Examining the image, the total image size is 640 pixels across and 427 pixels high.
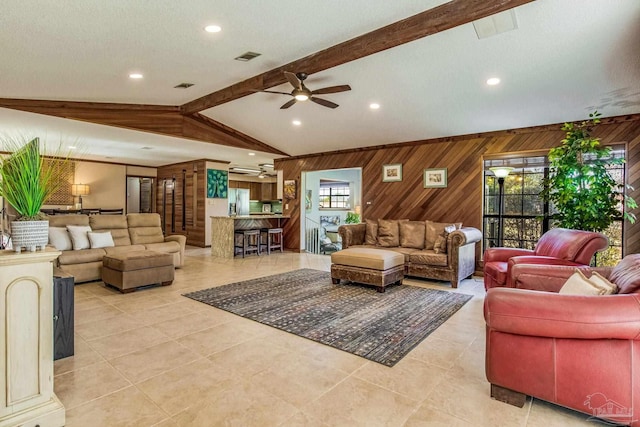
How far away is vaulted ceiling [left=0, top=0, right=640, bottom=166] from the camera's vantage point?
289cm

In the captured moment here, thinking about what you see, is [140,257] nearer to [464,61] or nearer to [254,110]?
[254,110]

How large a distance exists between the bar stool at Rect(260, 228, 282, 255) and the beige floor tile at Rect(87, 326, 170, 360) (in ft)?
16.6

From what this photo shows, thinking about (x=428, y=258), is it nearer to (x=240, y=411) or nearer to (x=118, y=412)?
(x=240, y=411)

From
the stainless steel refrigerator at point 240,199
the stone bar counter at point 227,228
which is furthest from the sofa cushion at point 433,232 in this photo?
the stainless steel refrigerator at point 240,199

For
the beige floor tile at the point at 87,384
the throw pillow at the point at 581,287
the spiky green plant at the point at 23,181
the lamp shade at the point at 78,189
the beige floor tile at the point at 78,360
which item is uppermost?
the lamp shade at the point at 78,189

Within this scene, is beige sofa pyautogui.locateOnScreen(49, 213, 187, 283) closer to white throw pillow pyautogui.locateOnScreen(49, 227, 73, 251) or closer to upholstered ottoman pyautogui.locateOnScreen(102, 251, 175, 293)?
white throw pillow pyautogui.locateOnScreen(49, 227, 73, 251)

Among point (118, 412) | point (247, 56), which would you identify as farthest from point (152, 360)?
point (247, 56)

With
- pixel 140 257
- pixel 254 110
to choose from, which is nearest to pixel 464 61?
pixel 254 110

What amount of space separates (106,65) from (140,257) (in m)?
2.43

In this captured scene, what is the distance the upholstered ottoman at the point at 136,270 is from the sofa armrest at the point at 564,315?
428 cm

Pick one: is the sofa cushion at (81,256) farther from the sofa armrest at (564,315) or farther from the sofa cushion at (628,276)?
the sofa cushion at (628,276)

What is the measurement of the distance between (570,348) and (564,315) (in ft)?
0.63

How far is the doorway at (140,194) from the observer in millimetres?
10680

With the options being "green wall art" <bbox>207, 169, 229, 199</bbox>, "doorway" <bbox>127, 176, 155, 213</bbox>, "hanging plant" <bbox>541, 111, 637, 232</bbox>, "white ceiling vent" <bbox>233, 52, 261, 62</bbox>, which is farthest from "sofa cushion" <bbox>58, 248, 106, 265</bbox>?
"hanging plant" <bbox>541, 111, 637, 232</bbox>
